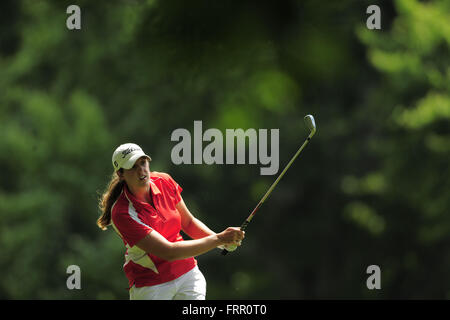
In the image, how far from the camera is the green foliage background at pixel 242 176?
12.1 meters

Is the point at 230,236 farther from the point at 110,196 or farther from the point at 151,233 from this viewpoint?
the point at 110,196

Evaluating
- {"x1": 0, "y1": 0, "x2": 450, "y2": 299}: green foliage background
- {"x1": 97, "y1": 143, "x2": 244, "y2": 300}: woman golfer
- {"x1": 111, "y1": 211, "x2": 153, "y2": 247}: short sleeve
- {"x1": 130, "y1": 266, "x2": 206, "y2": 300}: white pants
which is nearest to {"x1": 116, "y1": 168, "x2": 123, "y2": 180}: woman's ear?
{"x1": 97, "y1": 143, "x2": 244, "y2": 300}: woman golfer

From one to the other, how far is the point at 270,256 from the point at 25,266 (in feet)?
17.7

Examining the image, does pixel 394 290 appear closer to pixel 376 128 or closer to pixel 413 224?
pixel 413 224

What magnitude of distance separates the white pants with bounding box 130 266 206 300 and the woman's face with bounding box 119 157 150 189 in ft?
1.43

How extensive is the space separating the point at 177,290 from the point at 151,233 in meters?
0.31

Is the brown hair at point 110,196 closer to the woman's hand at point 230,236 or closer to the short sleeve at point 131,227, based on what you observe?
the short sleeve at point 131,227

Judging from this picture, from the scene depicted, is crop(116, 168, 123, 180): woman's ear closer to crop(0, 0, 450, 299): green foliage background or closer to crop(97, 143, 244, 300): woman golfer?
crop(97, 143, 244, 300): woman golfer

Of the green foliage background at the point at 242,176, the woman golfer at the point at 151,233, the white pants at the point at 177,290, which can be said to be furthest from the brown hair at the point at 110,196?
the green foliage background at the point at 242,176

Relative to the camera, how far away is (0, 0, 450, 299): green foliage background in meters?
12.1

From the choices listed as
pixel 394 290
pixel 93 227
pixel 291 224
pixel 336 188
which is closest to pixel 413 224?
pixel 394 290

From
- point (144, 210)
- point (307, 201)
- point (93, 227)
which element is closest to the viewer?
point (144, 210)

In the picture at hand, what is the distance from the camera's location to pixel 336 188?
17.0 meters

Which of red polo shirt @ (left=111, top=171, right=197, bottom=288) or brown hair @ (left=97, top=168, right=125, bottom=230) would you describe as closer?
red polo shirt @ (left=111, top=171, right=197, bottom=288)
